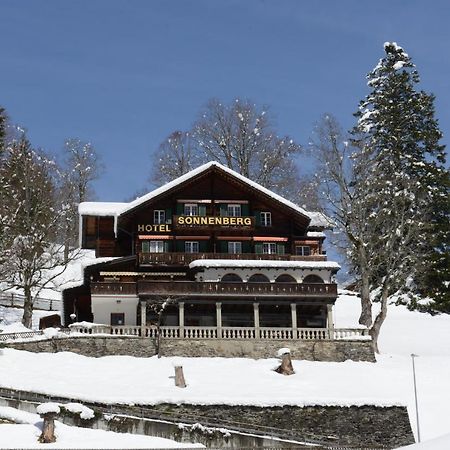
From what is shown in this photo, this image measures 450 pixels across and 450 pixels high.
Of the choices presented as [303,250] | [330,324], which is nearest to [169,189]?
[303,250]

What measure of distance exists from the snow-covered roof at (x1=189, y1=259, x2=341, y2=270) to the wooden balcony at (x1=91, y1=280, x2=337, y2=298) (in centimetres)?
176

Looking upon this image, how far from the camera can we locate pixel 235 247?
50.7 metres

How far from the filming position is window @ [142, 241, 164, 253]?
164ft

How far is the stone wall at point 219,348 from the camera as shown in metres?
40.6

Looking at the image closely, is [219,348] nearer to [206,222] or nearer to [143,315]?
[143,315]

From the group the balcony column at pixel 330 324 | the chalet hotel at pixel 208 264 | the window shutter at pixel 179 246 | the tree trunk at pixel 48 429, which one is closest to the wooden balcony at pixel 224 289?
the chalet hotel at pixel 208 264

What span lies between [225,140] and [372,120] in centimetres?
1287

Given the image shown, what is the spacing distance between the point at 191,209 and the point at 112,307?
9360 mm

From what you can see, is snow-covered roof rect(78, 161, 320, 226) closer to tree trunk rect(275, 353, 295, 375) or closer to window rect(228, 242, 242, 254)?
window rect(228, 242, 242, 254)

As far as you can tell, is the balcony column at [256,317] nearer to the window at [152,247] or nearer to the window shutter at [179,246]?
the window shutter at [179,246]

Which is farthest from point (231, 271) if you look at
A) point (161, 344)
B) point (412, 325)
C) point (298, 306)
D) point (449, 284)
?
point (449, 284)

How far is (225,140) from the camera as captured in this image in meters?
65.7

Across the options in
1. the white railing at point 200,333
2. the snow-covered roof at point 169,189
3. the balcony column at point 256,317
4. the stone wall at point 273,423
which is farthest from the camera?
the snow-covered roof at point 169,189

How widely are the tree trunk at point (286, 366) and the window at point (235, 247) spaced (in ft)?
43.3
